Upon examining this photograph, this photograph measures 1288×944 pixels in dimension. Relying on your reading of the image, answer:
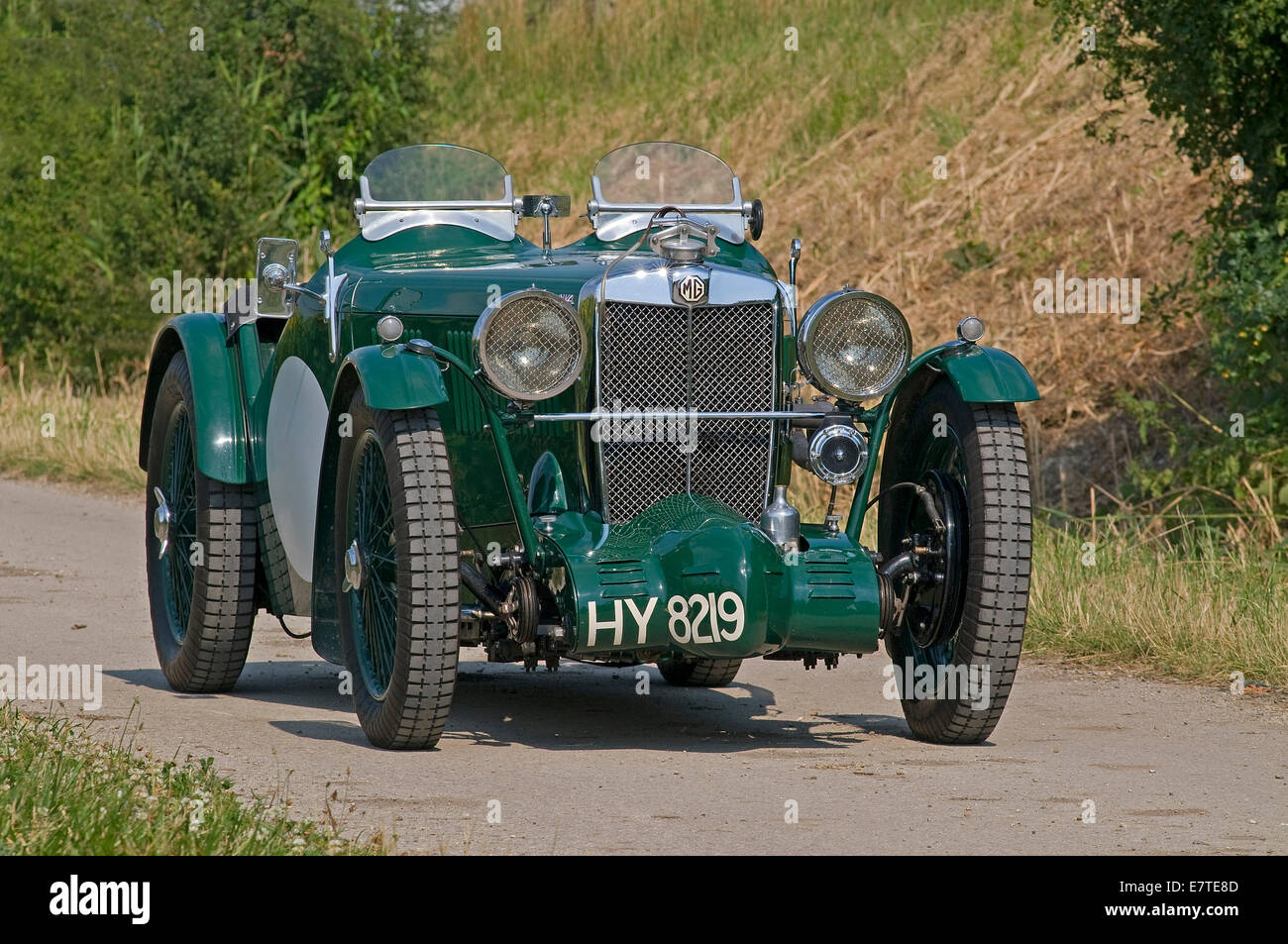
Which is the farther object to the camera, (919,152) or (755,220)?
(919,152)

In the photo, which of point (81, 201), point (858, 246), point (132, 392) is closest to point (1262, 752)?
point (858, 246)

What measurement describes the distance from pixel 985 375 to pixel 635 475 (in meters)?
1.21

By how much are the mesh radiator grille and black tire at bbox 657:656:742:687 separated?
1.68 metres

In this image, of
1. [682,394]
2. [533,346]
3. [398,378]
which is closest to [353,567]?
[398,378]

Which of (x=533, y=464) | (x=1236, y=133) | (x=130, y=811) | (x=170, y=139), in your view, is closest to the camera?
(x=130, y=811)

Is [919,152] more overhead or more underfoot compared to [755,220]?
more overhead

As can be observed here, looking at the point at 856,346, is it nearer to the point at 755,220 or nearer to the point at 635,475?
the point at 635,475

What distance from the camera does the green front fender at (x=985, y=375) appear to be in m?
6.45

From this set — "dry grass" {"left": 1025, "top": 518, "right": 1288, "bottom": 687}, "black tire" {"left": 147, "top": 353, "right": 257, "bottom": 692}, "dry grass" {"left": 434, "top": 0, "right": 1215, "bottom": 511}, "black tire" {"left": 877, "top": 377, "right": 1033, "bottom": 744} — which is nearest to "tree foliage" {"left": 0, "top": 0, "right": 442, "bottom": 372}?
"dry grass" {"left": 434, "top": 0, "right": 1215, "bottom": 511}

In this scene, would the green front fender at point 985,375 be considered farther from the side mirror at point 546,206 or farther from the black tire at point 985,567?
the side mirror at point 546,206

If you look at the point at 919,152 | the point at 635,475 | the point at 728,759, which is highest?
the point at 919,152

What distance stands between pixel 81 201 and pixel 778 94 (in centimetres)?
837

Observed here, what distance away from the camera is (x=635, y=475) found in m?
6.62

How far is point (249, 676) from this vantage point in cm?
844
